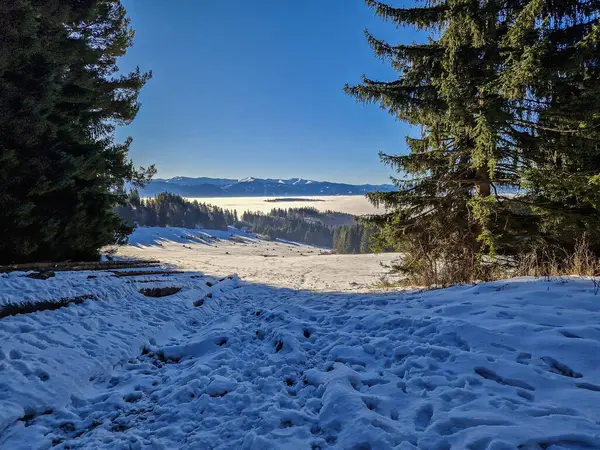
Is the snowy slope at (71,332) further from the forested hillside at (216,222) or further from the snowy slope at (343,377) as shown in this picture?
the forested hillside at (216,222)

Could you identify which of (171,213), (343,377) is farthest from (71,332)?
(171,213)

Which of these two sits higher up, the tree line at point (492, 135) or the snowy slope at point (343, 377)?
the tree line at point (492, 135)

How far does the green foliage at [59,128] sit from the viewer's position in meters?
8.83

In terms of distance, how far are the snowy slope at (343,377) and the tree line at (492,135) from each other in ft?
10.2

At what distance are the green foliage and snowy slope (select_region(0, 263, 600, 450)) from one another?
243 inches

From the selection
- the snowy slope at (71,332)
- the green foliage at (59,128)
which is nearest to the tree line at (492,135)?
the snowy slope at (71,332)

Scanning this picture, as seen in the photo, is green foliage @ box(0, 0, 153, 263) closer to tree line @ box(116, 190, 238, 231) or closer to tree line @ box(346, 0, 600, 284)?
tree line @ box(346, 0, 600, 284)

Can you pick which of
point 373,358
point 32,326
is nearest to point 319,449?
point 373,358

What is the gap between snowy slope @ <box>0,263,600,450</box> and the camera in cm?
265

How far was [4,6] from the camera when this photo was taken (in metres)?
8.34

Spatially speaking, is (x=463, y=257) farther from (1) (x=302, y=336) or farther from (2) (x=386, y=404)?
(2) (x=386, y=404)

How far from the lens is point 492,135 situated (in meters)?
6.79

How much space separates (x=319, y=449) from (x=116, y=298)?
21.5ft

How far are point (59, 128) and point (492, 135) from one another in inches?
532
